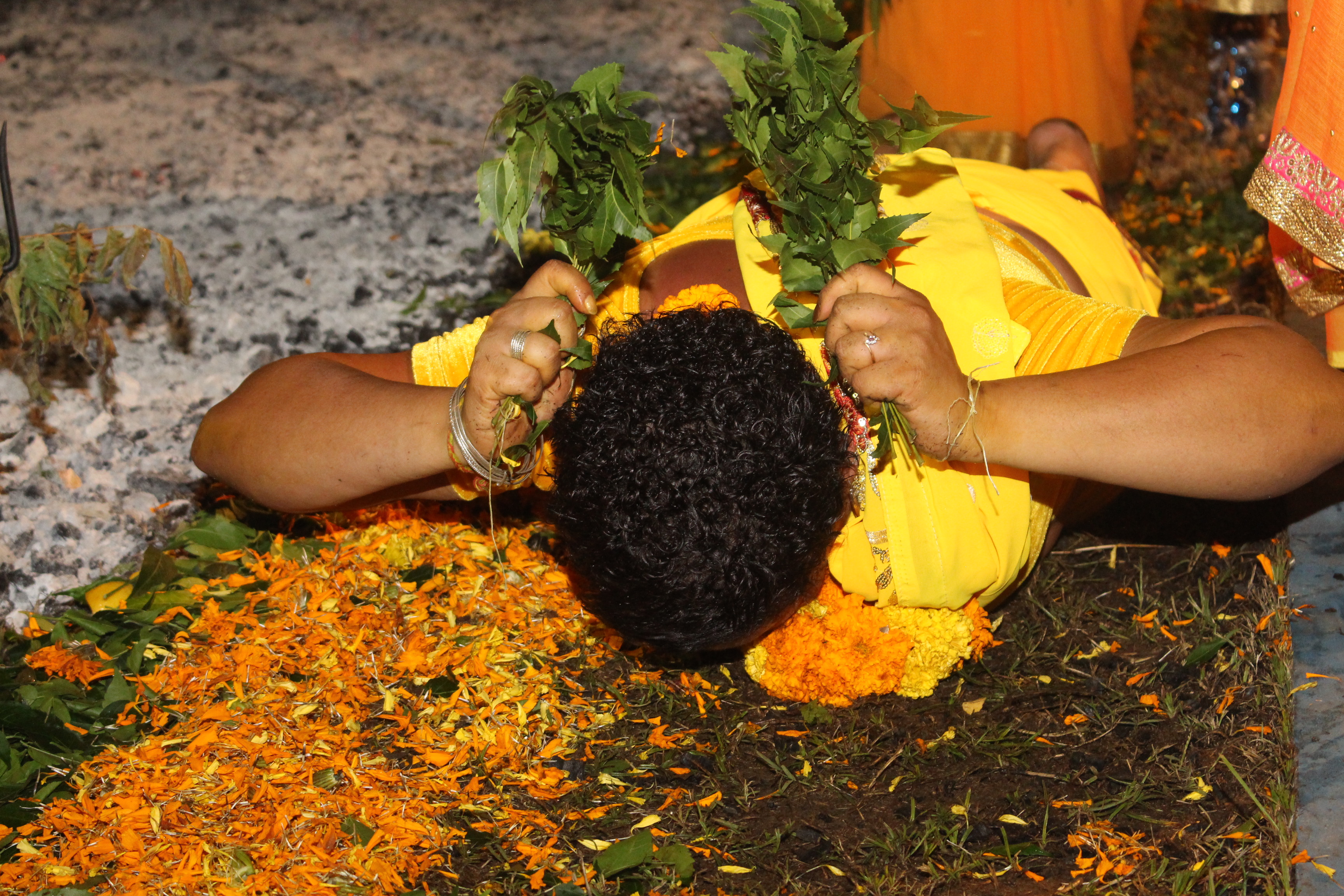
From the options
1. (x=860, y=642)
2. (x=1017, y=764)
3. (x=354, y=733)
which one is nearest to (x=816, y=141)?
(x=860, y=642)

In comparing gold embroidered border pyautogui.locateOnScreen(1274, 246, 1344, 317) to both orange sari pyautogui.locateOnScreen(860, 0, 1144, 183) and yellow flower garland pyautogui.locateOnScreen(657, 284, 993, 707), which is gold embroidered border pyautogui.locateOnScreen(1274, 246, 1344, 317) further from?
orange sari pyautogui.locateOnScreen(860, 0, 1144, 183)

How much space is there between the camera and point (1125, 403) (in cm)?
222

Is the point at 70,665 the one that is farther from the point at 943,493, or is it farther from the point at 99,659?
the point at 943,493

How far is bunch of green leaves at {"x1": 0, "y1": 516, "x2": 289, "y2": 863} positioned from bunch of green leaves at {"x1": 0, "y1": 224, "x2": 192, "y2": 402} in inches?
23.3

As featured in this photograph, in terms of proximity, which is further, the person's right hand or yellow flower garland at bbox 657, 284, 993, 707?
yellow flower garland at bbox 657, 284, 993, 707

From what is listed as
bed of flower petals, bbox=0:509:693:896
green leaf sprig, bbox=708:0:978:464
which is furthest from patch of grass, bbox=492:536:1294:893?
green leaf sprig, bbox=708:0:978:464

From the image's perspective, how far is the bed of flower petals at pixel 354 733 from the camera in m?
2.35

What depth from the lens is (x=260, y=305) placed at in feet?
14.7

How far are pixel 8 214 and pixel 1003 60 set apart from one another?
3343 millimetres

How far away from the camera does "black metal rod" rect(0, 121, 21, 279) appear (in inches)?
115

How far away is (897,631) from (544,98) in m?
1.38

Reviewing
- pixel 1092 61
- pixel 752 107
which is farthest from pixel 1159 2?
pixel 752 107

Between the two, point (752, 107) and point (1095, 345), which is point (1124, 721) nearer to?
point (1095, 345)

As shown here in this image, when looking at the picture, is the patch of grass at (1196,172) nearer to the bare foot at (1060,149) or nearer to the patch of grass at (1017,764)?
the bare foot at (1060,149)
